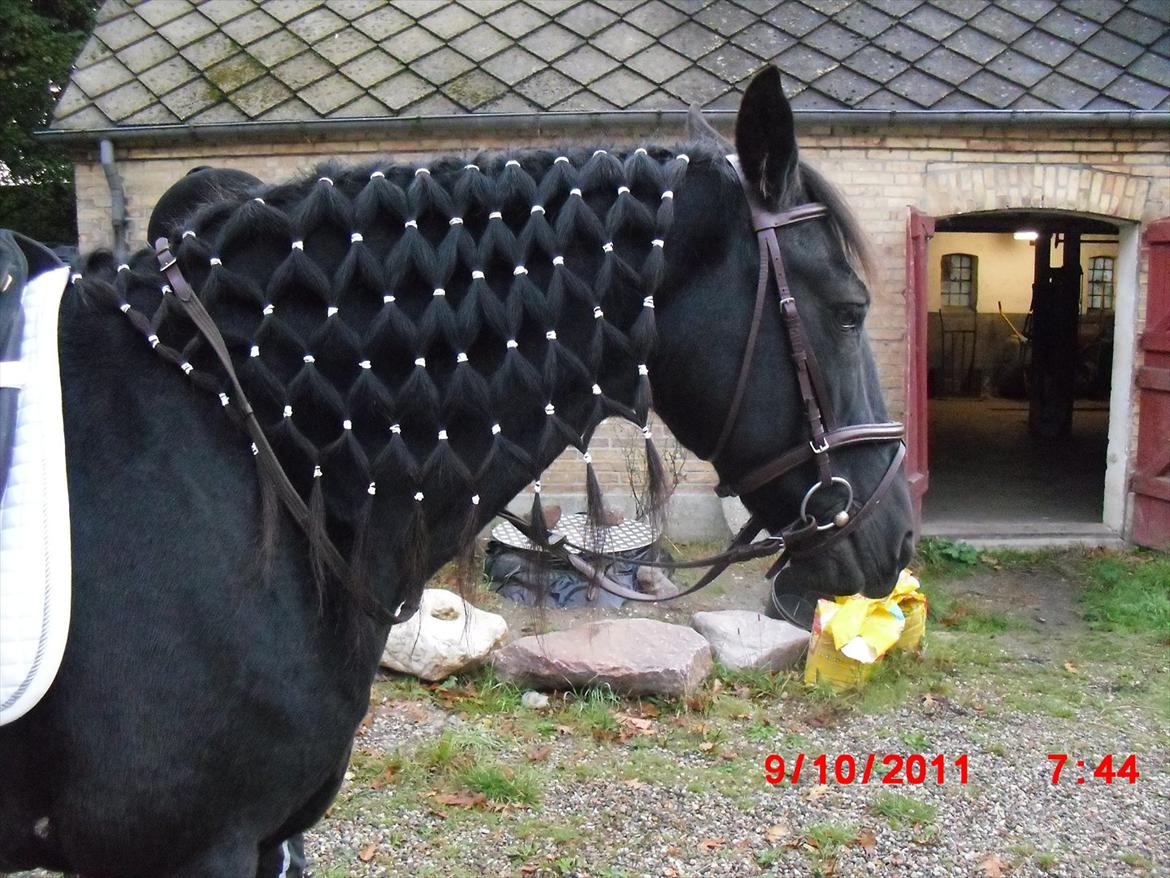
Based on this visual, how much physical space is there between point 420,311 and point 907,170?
6091mm

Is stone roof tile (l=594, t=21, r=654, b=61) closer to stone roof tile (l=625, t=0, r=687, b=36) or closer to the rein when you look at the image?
stone roof tile (l=625, t=0, r=687, b=36)

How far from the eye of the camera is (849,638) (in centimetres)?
469

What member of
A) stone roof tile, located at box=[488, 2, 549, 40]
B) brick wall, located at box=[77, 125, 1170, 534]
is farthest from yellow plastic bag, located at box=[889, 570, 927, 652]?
stone roof tile, located at box=[488, 2, 549, 40]

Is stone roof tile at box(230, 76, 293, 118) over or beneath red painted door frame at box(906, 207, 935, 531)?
over

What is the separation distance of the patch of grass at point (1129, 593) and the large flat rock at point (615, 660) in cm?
308

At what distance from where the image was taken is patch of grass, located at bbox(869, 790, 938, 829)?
12.1ft

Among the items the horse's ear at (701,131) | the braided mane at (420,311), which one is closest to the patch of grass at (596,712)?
the braided mane at (420,311)

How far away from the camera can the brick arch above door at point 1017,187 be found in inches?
269

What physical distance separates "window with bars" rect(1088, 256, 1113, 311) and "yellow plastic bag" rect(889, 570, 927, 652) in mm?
17112

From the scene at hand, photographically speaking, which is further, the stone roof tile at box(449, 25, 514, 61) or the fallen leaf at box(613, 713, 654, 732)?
the stone roof tile at box(449, 25, 514, 61)

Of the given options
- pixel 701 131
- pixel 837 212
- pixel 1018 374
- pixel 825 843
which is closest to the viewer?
pixel 837 212

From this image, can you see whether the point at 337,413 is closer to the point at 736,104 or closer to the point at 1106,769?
the point at 1106,769

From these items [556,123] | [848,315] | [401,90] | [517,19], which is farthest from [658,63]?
[848,315]

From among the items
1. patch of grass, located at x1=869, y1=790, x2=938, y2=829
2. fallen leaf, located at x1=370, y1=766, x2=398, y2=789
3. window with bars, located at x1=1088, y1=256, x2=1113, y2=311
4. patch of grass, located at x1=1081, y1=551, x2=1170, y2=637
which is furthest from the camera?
window with bars, located at x1=1088, y1=256, x2=1113, y2=311
